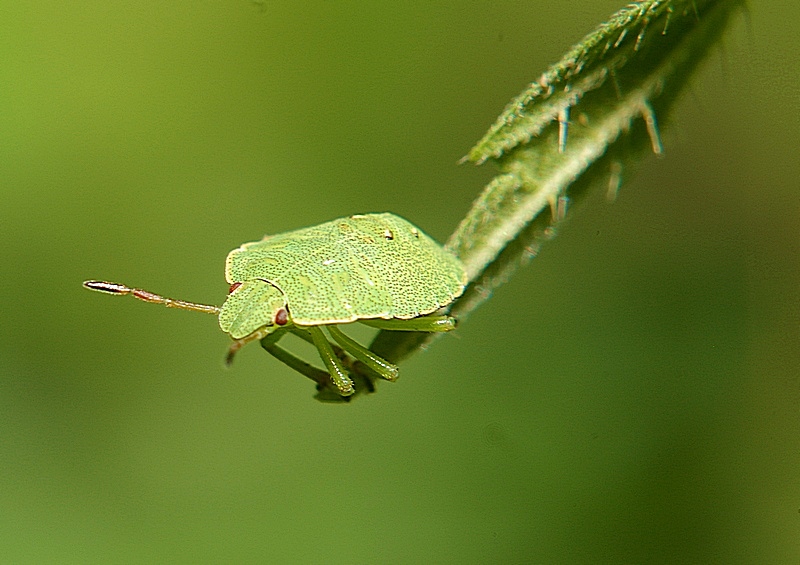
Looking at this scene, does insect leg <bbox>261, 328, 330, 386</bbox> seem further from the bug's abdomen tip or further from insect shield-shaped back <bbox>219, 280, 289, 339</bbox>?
the bug's abdomen tip

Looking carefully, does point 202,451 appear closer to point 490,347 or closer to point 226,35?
point 490,347

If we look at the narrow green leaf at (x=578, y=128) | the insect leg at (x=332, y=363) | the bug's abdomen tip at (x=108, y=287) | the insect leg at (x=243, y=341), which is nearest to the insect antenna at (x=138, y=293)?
the bug's abdomen tip at (x=108, y=287)

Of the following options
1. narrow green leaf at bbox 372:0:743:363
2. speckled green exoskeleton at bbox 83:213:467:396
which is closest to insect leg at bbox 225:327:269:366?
speckled green exoskeleton at bbox 83:213:467:396

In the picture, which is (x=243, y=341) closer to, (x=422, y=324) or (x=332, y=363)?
(x=332, y=363)

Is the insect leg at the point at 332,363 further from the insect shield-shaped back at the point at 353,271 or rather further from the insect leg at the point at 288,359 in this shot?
the insect shield-shaped back at the point at 353,271

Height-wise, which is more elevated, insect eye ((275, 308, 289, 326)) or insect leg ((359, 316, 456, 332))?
insect leg ((359, 316, 456, 332))

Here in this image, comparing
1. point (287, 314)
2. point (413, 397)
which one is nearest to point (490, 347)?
point (413, 397)
